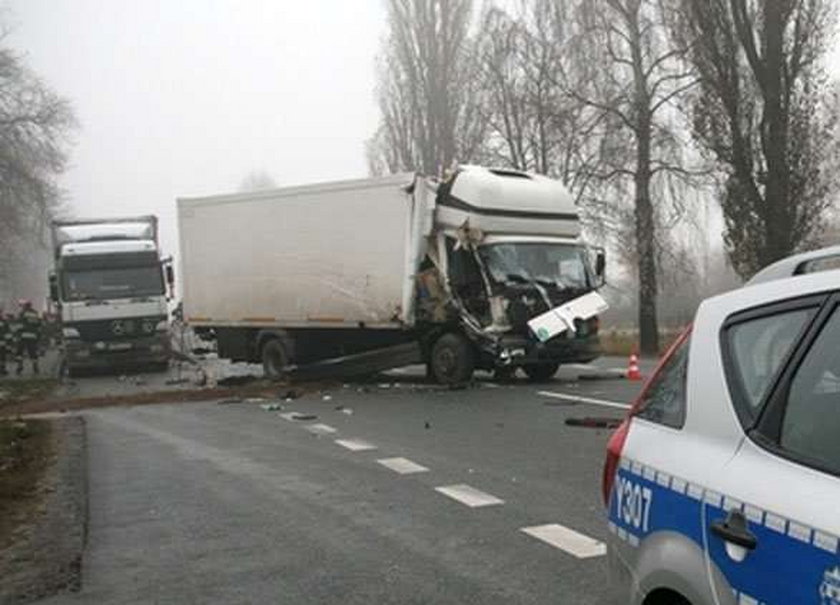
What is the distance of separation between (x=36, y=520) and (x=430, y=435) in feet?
14.6

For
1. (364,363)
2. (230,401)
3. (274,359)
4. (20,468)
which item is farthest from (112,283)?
(20,468)

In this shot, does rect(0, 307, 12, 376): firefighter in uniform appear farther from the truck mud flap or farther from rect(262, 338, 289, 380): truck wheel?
the truck mud flap

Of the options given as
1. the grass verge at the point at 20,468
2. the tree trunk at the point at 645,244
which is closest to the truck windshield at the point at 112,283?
the grass verge at the point at 20,468

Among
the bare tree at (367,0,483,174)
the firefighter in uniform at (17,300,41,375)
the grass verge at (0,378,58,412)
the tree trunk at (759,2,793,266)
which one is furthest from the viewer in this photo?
the bare tree at (367,0,483,174)

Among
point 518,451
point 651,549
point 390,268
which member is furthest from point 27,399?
point 651,549

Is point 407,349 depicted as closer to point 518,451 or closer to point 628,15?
point 518,451

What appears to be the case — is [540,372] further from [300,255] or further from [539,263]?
[300,255]

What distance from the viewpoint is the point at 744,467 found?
2613mm

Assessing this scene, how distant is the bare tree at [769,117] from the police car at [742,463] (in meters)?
19.2

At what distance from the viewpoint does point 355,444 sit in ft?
32.4

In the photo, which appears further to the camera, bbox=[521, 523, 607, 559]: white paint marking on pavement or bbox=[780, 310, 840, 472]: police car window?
bbox=[521, 523, 607, 559]: white paint marking on pavement

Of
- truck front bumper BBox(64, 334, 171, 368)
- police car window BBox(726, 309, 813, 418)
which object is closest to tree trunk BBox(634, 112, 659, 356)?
truck front bumper BBox(64, 334, 171, 368)

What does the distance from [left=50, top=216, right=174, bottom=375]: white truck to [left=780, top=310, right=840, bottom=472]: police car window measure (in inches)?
852

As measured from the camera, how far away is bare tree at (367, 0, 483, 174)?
112 feet
